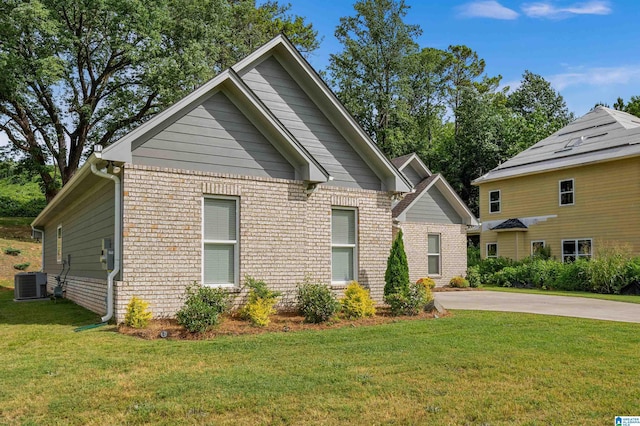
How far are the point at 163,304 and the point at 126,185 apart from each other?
249 cm

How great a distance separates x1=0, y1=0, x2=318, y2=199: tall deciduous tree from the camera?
2642cm

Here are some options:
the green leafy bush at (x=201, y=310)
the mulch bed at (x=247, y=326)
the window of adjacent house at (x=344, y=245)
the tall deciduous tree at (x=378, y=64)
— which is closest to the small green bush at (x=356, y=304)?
the mulch bed at (x=247, y=326)

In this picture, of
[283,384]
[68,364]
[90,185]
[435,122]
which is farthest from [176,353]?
[435,122]

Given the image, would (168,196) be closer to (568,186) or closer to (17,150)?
(568,186)

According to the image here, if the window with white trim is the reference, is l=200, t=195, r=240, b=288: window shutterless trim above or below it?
below

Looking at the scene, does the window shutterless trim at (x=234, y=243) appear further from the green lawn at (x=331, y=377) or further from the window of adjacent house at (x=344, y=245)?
the window of adjacent house at (x=344, y=245)

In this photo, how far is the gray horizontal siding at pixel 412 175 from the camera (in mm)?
22672

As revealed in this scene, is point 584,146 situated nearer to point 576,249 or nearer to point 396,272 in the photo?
point 576,249

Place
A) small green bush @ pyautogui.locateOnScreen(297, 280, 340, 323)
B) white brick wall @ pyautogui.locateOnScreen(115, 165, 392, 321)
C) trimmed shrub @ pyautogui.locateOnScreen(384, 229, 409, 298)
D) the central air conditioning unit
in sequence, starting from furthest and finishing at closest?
1. the central air conditioning unit
2. trimmed shrub @ pyautogui.locateOnScreen(384, 229, 409, 298)
3. small green bush @ pyautogui.locateOnScreen(297, 280, 340, 323)
4. white brick wall @ pyautogui.locateOnScreen(115, 165, 392, 321)

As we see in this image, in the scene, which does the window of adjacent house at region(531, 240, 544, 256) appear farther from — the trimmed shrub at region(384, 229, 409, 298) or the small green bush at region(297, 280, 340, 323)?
the small green bush at region(297, 280, 340, 323)

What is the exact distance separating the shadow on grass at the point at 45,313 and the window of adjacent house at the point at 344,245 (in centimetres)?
570

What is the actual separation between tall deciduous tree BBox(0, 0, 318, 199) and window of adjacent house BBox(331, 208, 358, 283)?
19436 mm

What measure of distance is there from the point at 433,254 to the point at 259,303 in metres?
13.5

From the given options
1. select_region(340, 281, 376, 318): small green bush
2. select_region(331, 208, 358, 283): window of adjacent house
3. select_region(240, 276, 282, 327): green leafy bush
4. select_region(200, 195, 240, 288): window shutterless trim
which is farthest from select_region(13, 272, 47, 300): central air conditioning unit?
select_region(340, 281, 376, 318): small green bush
